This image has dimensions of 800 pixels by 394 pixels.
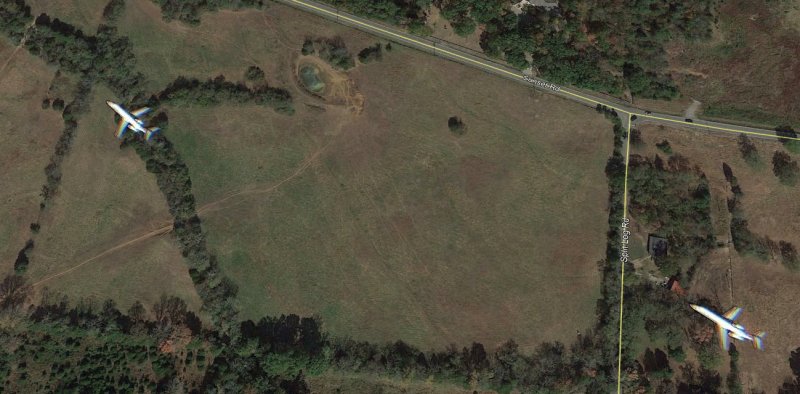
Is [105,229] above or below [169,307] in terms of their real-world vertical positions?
above

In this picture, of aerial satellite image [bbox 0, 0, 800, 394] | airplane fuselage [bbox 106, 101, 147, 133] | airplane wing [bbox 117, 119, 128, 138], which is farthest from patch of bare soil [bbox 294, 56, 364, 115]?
airplane wing [bbox 117, 119, 128, 138]

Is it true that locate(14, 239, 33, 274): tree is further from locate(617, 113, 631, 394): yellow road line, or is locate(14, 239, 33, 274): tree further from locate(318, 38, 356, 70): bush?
locate(617, 113, 631, 394): yellow road line

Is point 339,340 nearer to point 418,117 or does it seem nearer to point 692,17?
point 418,117

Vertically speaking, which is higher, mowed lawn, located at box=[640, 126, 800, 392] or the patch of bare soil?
the patch of bare soil

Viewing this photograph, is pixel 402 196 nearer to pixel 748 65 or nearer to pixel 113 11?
pixel 113 11

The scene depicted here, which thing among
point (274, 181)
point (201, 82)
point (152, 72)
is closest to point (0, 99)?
point (152, 72)

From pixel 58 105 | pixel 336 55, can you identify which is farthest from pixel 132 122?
pixel 336 55
